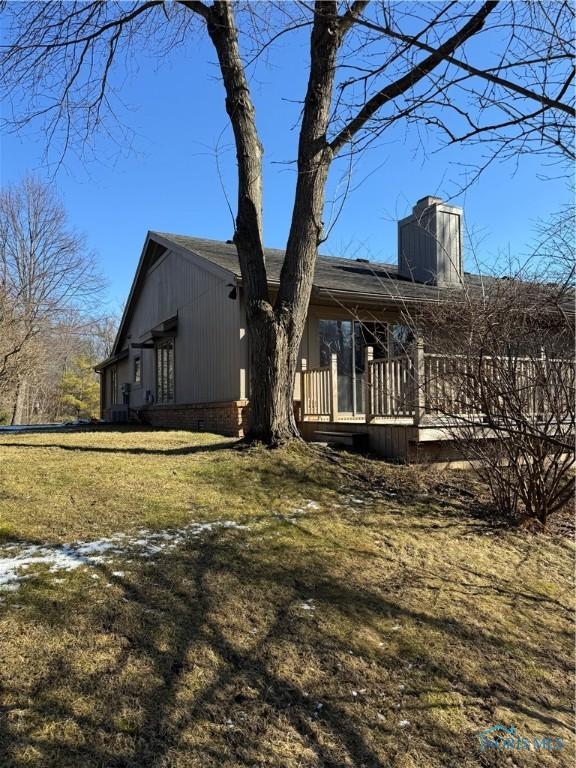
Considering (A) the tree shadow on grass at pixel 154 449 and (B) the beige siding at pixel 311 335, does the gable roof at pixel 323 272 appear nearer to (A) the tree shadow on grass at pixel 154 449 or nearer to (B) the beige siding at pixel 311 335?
(B) the beige siding at pixel 311 335

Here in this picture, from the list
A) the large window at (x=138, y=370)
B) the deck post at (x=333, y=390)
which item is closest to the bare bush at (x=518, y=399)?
the deck post at (x=333, y=390)

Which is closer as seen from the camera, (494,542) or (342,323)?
(494,542)

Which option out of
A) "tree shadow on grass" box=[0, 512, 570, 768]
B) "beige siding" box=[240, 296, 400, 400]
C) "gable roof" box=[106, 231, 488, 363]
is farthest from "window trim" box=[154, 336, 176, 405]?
"tree shadow on grass" box=[0, 512, 570, 768]

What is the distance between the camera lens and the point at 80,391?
31875 mm

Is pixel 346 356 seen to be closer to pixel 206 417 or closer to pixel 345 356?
pixel 345 356

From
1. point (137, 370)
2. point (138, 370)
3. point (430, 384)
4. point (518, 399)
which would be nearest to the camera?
point (518, 399)

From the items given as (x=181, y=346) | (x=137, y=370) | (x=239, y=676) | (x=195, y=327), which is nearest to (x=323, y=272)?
(x=195, y=327)

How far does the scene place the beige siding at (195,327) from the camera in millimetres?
11227

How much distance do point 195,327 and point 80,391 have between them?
21.3m

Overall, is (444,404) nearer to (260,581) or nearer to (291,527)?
(291,527)

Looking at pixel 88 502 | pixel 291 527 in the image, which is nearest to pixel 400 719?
pixel 291 527

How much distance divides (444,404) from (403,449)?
1.50m

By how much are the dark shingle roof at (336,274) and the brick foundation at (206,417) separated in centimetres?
273

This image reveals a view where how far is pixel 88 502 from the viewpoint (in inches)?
178
